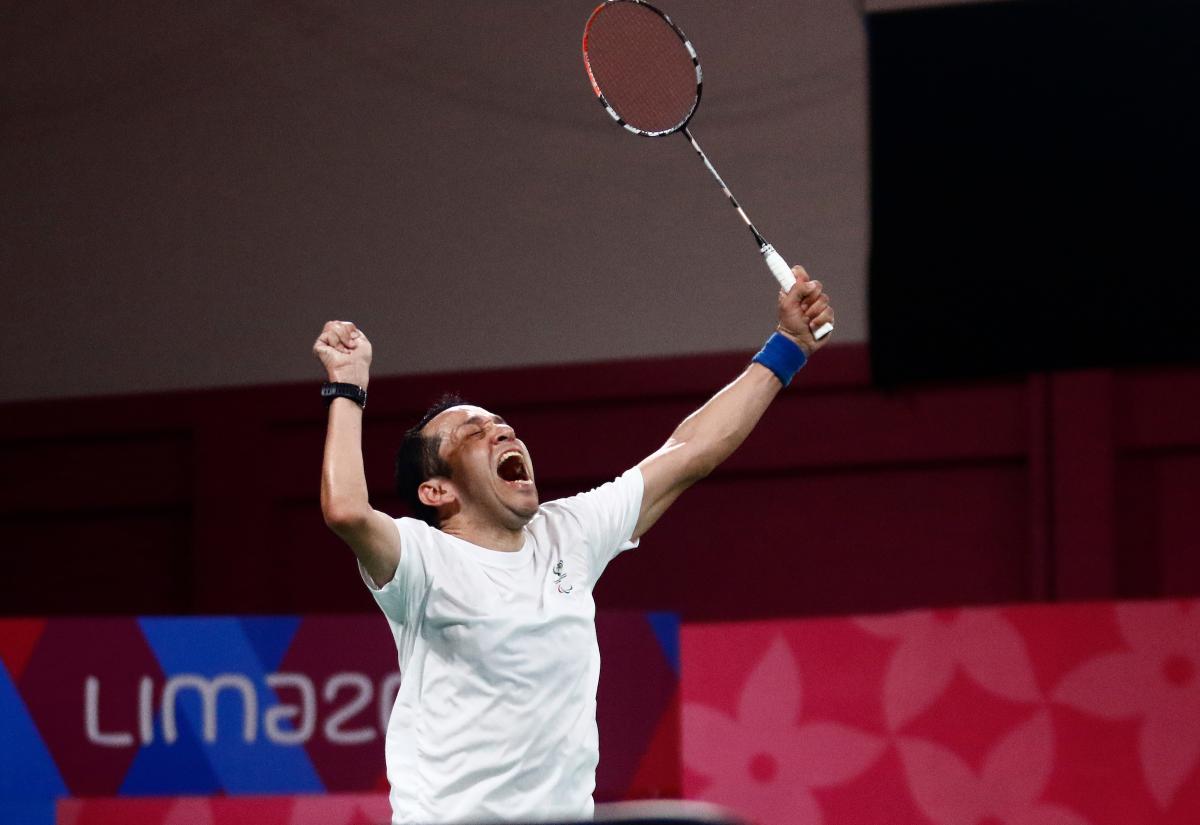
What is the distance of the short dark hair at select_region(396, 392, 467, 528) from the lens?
261 cm

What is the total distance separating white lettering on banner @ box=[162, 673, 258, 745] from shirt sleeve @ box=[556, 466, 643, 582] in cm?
139

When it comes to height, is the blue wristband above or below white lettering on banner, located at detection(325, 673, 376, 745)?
above

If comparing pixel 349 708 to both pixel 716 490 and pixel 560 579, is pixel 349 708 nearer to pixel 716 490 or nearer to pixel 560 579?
pixel 560 579

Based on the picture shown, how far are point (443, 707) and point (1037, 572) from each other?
294 cm

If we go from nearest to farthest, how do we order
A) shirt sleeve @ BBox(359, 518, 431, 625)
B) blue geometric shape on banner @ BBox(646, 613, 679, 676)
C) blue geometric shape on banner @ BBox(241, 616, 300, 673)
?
1. shirt sleeve @ BBox(359, 518, 431, 625)
2. blue geometric shape on banner @ BBox(241, 616, 300, 673)
3. blue geometric shape on banner @ BBox(646, 613, 679, 676)

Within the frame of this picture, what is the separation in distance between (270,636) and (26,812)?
2.09 feet

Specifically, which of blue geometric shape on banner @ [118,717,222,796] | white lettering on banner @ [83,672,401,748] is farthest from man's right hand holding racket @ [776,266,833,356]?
blue geometric shape on banner @ [118,717,222,796]

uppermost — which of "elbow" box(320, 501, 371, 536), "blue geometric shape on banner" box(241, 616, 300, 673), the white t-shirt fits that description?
"blue geometric shape on banner" box(241, 616, 300, 673)

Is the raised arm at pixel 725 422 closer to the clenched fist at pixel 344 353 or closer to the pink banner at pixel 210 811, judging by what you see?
the clenched fist at pixel 344 353

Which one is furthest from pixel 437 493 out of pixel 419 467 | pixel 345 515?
pixel 345 515

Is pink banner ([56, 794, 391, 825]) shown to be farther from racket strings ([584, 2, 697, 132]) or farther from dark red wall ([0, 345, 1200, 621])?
dark red wall ([0, 345, 1200, 621])

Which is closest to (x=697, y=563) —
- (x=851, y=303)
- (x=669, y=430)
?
(x=669, y=430)

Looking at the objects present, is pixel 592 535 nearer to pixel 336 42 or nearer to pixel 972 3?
pixel 972 3

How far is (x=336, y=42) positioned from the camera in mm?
5738
